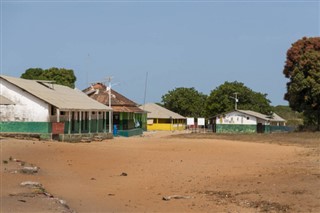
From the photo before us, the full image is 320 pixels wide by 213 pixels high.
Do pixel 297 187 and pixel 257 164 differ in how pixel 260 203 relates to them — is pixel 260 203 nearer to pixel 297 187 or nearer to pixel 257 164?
pixel 297 187

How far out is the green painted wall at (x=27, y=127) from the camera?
3950cm

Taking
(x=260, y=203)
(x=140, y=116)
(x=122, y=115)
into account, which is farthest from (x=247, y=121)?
(x=260, y=203)

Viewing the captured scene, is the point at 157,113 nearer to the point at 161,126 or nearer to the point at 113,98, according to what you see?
the point at 161,126

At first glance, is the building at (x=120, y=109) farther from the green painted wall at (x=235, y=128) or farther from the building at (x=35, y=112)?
the building at (x=35, y=112)

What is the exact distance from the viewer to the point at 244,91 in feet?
327

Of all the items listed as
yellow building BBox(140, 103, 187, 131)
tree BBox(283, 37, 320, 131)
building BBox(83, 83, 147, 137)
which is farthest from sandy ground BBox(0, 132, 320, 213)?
yellow building BBox(140, 103, 187, 131)

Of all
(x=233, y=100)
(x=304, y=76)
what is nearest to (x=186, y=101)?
(x=233, y=100)

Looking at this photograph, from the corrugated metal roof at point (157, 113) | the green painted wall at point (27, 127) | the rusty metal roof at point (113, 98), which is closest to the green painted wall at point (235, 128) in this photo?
the rusty metal roof at point (113, 98)

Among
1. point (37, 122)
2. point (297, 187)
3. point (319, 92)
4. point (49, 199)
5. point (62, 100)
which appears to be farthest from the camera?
point (319, 92)

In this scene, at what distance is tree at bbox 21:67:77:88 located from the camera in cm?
7828

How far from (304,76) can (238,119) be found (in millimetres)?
24159

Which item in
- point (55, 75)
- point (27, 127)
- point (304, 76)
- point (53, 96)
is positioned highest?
point (55, 75)

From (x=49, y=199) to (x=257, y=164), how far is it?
13601 millimetres

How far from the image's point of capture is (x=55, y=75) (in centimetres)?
7919
